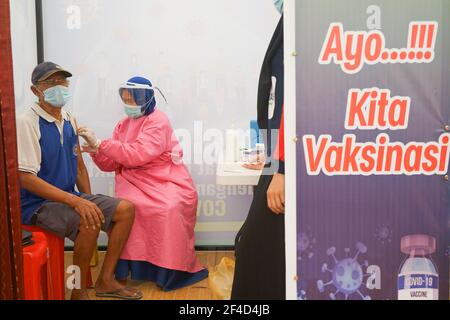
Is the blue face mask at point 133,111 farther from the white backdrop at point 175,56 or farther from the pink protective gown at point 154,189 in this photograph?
the white backdrop at point 175,56

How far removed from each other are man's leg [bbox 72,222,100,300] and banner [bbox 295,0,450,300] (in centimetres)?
133

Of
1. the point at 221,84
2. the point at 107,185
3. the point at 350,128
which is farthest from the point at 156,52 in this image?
the point at 350,128

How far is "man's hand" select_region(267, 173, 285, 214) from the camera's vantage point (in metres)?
1.94

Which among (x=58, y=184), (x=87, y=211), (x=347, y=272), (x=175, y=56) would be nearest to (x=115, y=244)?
(x=87, y=211)

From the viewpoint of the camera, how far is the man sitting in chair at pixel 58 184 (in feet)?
8.82

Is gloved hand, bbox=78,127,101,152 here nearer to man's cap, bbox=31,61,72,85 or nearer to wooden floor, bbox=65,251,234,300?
man's cap, bbox=31,61,72,85

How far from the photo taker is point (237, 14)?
3.52 metres

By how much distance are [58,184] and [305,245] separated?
148cm

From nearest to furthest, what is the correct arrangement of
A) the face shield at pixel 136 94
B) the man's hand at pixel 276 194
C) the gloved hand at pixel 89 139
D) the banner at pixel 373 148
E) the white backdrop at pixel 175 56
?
the banner at pixel 373 148 → the man's hand at pixel 276 194 → the gloved hand at pixel 89 139 → the face shield at pixel 136 94 → the white backdrop at pixel 175 56

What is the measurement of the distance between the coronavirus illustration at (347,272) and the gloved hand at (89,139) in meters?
1.71

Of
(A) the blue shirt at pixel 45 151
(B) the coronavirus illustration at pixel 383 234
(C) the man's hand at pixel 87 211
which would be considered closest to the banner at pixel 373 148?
(B) the coronavirus illustration at pixel 383 234

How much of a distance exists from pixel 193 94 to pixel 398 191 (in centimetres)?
195

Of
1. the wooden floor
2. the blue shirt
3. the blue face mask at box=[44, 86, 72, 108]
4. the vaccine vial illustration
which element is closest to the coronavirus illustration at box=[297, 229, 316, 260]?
the vaccine vial illustration

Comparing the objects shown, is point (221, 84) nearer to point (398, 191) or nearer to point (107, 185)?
point (107, 185)
